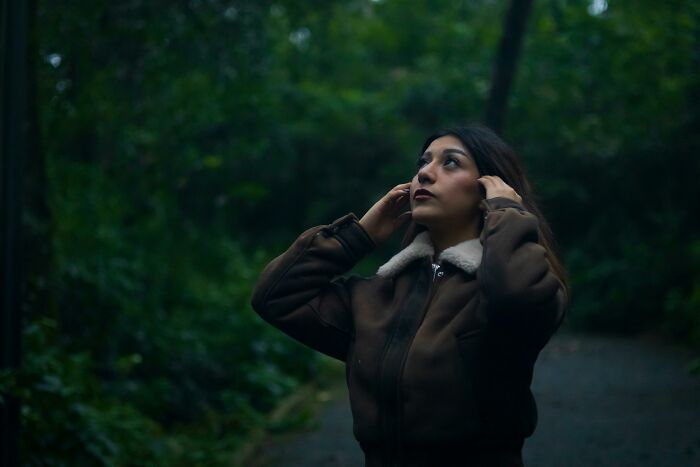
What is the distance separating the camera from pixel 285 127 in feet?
62.3

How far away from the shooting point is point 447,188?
324cm

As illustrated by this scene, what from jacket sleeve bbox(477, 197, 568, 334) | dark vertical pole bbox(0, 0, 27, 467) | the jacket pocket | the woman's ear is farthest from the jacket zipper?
dark vertical pole bbox(0, 0, 27, 467)

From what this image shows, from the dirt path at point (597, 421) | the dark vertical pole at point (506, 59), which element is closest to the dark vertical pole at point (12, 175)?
the dirt path at point (597, 421)

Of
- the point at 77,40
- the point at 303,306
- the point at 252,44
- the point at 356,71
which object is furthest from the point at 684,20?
the point at 356,71

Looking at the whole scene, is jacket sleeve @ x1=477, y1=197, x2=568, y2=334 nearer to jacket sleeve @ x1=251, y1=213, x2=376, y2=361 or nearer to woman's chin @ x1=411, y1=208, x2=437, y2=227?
woman's chin @ x1=411, y1=208, x2=437, y2=227

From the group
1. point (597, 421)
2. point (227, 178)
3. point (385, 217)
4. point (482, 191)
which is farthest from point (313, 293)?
point (227, 178)

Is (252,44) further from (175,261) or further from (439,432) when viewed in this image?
(439,432)

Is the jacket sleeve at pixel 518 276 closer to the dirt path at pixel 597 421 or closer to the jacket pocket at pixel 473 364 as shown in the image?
the jacket pocket at pixel 473 364

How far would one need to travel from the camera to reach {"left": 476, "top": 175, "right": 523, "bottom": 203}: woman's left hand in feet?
10.4

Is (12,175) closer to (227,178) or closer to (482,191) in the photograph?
(482,191)

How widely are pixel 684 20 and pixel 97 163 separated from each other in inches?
301

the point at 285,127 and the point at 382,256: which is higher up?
the point at 285,127

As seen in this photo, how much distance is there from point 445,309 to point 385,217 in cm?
60

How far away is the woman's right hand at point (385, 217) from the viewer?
11.6 ft
